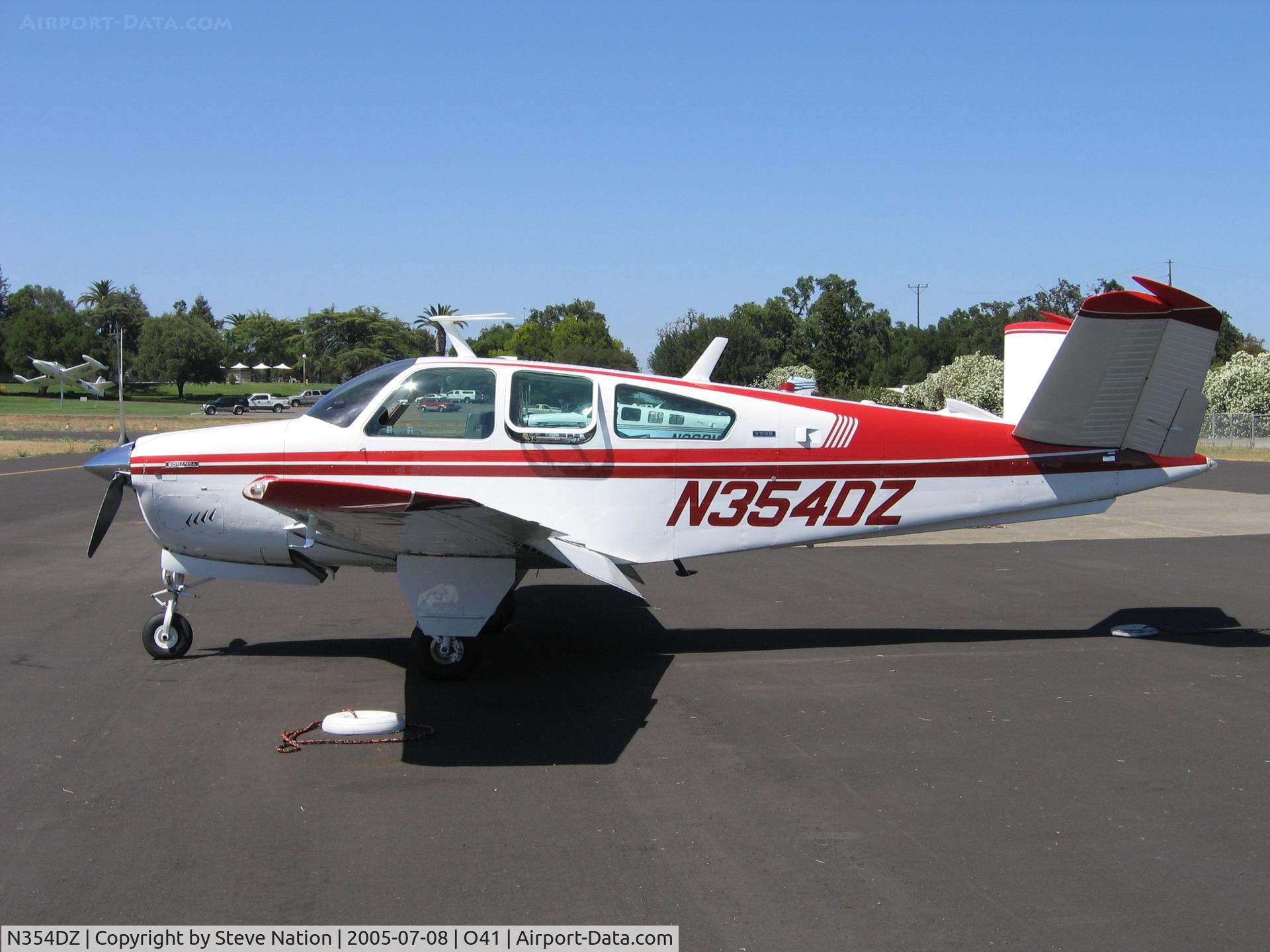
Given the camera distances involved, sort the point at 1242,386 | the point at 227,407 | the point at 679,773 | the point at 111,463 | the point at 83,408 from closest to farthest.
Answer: the point at 679,773 < the point at 111,463 < the point at 1242,386 < the point at 83,408 < the point at 227,407

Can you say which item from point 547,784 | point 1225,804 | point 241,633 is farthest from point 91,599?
point 1225,804

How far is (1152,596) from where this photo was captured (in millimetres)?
10047

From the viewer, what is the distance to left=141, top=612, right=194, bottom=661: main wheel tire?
24.7ft

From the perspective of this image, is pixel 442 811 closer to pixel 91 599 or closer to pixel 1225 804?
pixel 1225 804

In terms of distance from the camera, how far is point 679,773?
211 inches

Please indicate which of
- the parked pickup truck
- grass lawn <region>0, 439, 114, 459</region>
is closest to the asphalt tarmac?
grass lawn <region>0, 439, 114, 459</region>

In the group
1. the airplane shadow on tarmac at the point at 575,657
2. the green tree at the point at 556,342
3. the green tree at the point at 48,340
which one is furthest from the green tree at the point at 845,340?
the green tree at the point at 48,340

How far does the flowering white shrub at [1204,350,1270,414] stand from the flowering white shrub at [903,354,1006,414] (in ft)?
29.1

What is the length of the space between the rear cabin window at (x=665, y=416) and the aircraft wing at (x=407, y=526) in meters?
0.95

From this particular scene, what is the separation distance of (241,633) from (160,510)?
1.60 meters

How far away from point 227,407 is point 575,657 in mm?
69757

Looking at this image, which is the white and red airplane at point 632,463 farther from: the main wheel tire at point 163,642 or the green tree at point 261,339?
the green tree at point 261,339

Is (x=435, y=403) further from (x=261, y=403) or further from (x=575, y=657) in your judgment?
(x=261, y=403)

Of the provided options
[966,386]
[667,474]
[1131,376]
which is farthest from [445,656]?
[966,386]
